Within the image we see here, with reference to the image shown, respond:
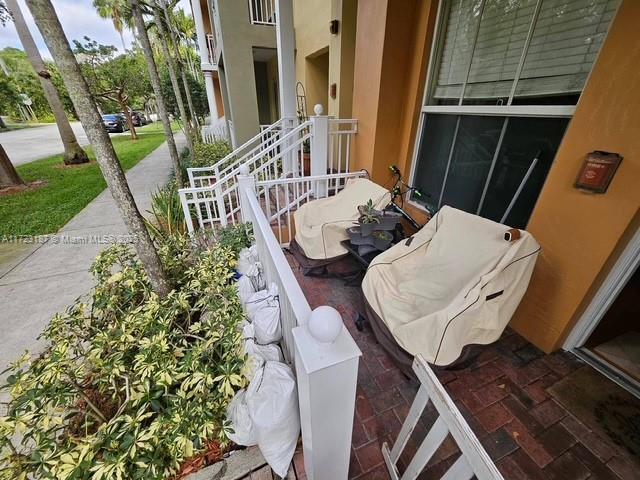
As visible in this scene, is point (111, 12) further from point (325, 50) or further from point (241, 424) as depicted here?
point (241, 424)

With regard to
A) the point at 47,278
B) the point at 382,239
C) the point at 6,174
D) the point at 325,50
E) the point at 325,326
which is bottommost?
the point at 47,278

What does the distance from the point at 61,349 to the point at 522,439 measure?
104 inches

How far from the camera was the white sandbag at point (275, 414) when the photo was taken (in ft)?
3.86

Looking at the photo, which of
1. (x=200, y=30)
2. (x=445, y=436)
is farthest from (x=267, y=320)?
(x=200, y=30)

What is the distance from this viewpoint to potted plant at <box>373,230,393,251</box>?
8.00ft

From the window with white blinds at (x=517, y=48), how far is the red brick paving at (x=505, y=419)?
1.91 meters

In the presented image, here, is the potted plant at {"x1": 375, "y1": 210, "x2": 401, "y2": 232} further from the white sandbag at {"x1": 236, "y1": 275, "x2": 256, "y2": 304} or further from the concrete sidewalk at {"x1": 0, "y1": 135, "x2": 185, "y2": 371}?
the concrete sidewalk at {"x1": 0, "y1": 135, "x2": 185, "y2": 371}

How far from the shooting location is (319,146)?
3594 mm

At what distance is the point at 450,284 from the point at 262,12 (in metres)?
8.34

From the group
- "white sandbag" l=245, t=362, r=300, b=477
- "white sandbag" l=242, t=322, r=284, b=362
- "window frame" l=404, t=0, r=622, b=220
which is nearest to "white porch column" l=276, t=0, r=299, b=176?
"window frame" l=404, t=0, r=622, b=220

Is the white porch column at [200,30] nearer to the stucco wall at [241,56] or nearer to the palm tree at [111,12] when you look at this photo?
the stucco wall at [241,56]

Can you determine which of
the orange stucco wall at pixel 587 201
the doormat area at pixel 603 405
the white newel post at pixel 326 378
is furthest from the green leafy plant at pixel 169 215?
the doormat area at pixel 603 405

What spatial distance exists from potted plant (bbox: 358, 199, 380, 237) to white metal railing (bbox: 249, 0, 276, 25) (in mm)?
6514

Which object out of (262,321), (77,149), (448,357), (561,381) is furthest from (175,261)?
(77,149)
